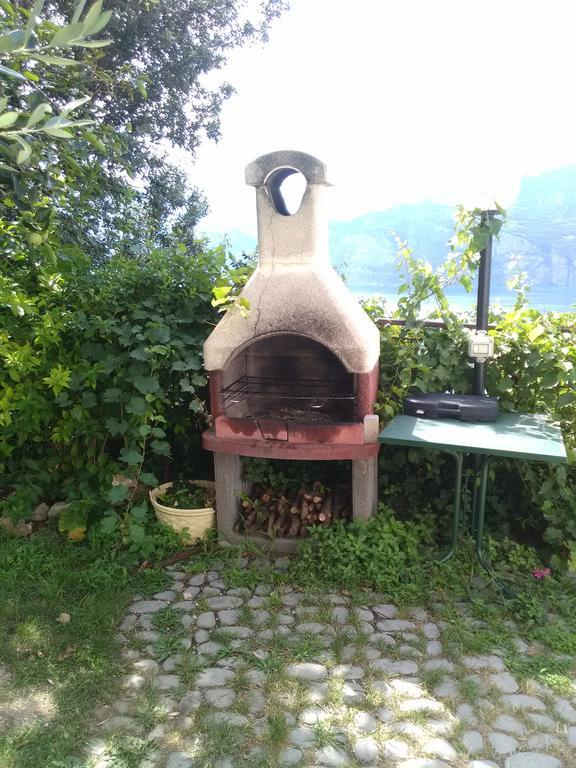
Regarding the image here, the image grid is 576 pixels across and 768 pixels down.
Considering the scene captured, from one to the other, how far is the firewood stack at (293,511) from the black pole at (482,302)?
3.98ft

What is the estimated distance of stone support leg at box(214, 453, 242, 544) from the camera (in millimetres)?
4020

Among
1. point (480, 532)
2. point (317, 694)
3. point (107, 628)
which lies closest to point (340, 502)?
point (480, 532)

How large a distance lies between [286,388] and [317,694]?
2146mm

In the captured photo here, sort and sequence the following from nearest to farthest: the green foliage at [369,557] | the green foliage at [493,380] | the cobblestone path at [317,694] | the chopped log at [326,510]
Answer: the cobblestone path at [317,694], the green foliage at [369,557], the green foliage at [493,380], the chopped log at [326,510]

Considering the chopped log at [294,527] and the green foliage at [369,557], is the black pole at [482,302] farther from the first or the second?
the chopped log at [294,527]

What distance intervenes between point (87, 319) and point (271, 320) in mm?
1425

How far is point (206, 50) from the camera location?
32.3ft

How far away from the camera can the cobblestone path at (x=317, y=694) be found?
92.4 inches

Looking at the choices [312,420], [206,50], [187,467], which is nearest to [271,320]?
[312,420]

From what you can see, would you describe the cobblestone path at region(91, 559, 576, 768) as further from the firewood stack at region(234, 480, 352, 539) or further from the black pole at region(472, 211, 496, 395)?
the black pole at region(472, 211, 496, 395)

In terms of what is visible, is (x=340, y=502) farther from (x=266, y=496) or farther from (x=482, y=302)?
(x=482, y=302)

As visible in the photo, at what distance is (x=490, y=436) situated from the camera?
3.27m

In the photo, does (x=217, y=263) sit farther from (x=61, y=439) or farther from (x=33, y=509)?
(x=33, y=509)

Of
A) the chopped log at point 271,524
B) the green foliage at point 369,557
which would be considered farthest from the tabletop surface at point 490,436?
the chopped log at point 271,524
